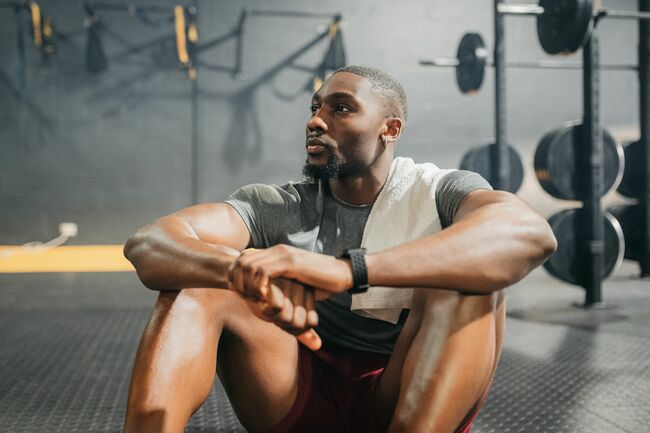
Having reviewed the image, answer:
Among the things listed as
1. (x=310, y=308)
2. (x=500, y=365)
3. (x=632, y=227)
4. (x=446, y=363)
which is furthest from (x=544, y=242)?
(x=632, y=227)

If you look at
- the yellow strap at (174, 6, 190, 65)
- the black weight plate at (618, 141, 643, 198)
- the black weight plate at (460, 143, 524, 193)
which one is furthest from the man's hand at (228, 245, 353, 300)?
the yellow strap at (174, 6, 190, 65)

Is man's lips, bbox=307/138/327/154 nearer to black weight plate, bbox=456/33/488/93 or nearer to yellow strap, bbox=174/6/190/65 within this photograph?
black weight plate, bbox=456/33/488/93

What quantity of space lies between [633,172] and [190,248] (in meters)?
3.91

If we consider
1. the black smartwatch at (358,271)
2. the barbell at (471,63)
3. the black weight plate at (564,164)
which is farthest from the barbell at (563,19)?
the black smartwatch at (358,271)

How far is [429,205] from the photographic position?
1.34 meters

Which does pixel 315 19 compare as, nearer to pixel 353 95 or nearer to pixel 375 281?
pixel 353 95

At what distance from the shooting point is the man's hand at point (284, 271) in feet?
3.24

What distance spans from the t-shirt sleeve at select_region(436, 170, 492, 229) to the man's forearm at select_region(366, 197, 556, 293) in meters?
0.13

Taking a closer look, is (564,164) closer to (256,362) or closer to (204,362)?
(256,362)

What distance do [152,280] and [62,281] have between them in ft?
10.9

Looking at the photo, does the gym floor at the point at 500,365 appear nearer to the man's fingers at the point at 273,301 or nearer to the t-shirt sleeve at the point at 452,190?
the t-shirt sleeve at the point at 452,190

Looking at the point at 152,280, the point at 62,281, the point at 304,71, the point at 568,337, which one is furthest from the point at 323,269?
the point at 304,71

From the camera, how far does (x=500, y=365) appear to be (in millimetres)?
2221

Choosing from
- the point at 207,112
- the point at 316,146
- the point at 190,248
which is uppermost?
the point at 207,112
